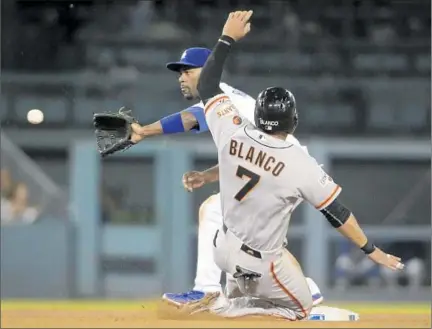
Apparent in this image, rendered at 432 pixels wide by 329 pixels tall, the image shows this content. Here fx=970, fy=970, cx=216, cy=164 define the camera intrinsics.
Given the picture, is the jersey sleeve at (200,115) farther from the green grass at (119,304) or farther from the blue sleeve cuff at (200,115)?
the green grass at (119,304)

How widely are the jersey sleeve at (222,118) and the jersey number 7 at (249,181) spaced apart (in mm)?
140

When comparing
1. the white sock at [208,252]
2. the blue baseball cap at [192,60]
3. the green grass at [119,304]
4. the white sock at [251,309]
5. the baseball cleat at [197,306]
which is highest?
the blue baseball cap at [192,60]

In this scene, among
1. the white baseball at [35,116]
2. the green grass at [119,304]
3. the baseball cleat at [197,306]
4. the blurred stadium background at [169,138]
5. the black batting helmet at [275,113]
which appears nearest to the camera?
the black batting helmet at [275,113]

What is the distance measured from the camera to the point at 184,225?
8.12 m

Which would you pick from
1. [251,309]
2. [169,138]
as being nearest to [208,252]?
[251,309]

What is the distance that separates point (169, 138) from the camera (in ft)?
27.5

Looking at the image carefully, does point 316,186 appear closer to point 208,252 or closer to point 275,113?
point 275,113

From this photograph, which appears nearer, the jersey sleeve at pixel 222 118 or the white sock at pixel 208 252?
the jersey sleeve at pixel 222 118

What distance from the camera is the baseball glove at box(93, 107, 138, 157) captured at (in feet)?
15.6

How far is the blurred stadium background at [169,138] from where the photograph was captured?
8062mm

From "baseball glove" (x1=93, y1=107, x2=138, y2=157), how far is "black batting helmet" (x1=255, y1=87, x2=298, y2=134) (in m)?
0.93

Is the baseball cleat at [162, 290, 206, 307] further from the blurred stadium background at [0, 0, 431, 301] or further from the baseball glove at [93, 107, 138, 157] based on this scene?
the blurred stadium background at [0, 0, 431, 301]

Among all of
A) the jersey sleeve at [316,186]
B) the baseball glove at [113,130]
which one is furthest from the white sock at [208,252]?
the jersey sleeve at [316,186]

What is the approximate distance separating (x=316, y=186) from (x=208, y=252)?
962mm
